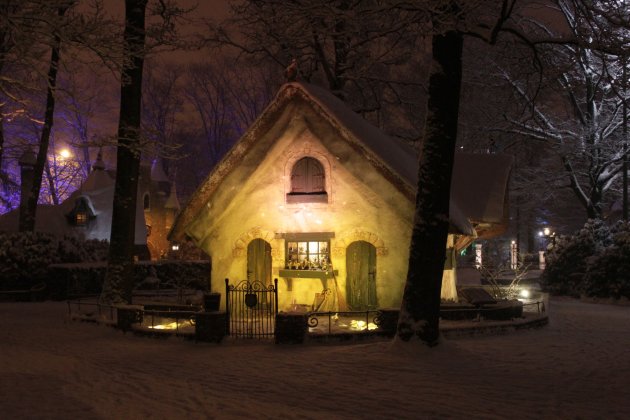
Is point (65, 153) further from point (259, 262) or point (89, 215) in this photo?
point (259, 262)

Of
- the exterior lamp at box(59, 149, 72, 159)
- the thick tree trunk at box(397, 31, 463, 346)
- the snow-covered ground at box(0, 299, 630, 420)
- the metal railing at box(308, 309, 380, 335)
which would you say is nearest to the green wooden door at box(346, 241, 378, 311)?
the metal railing at box(308, 309, 380, 335)

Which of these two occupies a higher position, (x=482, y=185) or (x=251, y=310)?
(x=482, y=185)

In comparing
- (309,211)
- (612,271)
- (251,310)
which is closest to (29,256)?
(251,310)

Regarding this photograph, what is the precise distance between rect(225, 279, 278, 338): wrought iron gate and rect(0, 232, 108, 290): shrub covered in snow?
36.5ft

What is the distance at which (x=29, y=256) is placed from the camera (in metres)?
23.0

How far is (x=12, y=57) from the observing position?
9.66 meters

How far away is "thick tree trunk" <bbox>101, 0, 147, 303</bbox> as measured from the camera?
15906 millimetres

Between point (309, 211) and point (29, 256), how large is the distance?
534 inches

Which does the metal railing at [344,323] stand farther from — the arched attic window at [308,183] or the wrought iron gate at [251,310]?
the arched attic window at [308,183]

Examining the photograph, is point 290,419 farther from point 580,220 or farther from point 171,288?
point 580,220

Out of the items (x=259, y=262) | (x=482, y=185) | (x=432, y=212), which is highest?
(x=482, y=185)

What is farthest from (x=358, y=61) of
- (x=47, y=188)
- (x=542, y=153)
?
(x=47, y=188)

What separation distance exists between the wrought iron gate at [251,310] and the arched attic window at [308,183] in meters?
2.54

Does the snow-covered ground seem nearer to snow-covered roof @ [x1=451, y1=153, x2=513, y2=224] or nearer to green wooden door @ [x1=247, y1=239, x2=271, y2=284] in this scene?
green wooden door @ [x1=247, y1=239, x2=271, y2=284]
